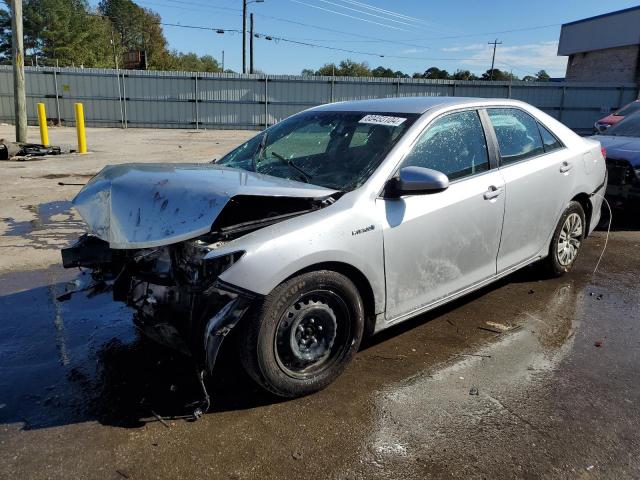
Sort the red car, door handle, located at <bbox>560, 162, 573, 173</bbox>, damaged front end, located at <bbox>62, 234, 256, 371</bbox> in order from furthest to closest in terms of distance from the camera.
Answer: the red car
door handle, located at <bbox>560, 162, 573, 173</bbox>
damaged front end, located at <bbox>62, 234, 256, 371</bbox>

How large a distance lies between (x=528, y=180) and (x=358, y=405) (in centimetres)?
236

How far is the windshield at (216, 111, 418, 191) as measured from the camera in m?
3.40

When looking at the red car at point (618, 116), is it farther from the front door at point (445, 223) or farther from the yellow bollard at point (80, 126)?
the yellow bollard at point (80, 126)

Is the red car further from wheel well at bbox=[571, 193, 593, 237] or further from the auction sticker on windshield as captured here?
the auction sticker on windshield

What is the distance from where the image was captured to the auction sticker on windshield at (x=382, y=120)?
3.60m

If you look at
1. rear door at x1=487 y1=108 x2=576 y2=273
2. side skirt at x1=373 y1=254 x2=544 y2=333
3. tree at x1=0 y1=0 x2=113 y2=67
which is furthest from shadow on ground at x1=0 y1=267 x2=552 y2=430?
tree at x1=0 y1=0 x2=113 y2=67

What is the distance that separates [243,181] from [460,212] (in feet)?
4.95

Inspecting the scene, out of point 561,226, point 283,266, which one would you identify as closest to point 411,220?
point 283,266

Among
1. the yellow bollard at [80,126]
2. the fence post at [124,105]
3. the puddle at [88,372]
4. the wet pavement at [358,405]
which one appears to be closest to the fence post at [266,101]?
the fence post at [124,105]

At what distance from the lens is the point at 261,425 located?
2791 mm

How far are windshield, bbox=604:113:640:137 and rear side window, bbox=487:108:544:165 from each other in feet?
14.6

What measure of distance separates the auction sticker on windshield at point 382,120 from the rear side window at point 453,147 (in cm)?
21

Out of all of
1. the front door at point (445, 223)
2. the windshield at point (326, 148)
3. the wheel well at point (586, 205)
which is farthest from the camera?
the wheel well at point (586, 205)

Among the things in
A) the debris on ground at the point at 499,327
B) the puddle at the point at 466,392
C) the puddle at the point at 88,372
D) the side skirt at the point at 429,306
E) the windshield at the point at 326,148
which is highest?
the windshield at the point at 326,148
